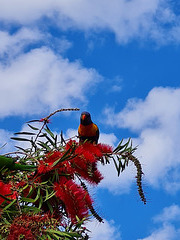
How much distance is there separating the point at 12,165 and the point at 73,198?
229 mm

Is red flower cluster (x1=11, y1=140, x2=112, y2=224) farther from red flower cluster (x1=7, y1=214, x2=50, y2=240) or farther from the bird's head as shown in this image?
the bird's head

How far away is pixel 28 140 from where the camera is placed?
144cm

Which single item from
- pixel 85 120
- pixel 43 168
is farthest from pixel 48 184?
pixel 85 120

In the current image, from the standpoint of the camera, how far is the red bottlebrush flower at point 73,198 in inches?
44.7

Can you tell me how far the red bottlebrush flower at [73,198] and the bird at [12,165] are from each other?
0.13 meters

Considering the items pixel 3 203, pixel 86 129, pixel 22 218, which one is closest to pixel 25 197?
pixel 3 203

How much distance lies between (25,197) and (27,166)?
12 centimetres

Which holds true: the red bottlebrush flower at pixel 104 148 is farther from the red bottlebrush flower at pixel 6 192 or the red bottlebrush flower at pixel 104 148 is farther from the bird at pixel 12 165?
the red bottlebrush flower at pixel 6 192

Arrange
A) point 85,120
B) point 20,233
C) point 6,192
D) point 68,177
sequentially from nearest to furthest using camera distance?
point 20,233, point 6,192, point 68,177, point 85,120

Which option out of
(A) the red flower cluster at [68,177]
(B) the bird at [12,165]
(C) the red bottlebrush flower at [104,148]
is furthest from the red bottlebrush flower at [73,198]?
(C) the red bottlebrush flower at [104,148]

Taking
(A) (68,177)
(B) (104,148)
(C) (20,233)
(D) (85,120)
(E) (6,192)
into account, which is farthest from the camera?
(D) (85,120)

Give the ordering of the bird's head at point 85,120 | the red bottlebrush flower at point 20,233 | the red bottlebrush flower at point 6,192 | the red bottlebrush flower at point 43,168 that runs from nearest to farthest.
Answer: the red bottlebrush flower at point 20,233, the red bottlebrush flower at point 6,192, the red bottlebrush flower at point 43,168, the bird's head at point 85,120

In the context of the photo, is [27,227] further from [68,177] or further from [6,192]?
[68,177]

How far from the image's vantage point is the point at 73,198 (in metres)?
1.14
